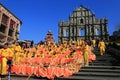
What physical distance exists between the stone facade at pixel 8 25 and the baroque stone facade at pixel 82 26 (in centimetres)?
1200

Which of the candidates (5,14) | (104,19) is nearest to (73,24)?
(104,19)

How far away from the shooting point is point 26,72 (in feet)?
39.7

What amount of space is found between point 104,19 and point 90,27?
14.0ft

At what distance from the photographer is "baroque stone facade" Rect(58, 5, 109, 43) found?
53.5 metres

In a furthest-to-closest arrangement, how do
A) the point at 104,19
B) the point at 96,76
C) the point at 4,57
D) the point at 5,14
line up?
the point at 104,19 < the point at 5,14 < the point at 4,57 < the point at 96,76

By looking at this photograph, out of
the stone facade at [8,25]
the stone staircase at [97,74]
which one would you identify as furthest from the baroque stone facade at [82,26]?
the stone staircase at [97,74]

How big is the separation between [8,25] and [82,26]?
21.1 m

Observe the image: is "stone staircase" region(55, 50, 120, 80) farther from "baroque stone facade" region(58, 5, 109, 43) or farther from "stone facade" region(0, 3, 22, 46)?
"baroque stone facade" region(58, 5, 109, 43)

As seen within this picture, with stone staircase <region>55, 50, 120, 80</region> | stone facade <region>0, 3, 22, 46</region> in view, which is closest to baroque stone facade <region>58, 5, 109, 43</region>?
stone facade <region>0, 3, 22, 46</region>

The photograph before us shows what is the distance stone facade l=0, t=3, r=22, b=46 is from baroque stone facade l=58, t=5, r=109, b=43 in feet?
39.4

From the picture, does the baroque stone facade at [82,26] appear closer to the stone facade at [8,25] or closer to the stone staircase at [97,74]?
the stone facade at [8,25]

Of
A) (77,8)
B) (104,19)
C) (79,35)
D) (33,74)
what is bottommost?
(33,74)

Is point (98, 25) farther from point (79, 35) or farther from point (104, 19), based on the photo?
point (79, 35)

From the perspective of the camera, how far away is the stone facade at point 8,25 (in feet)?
135
